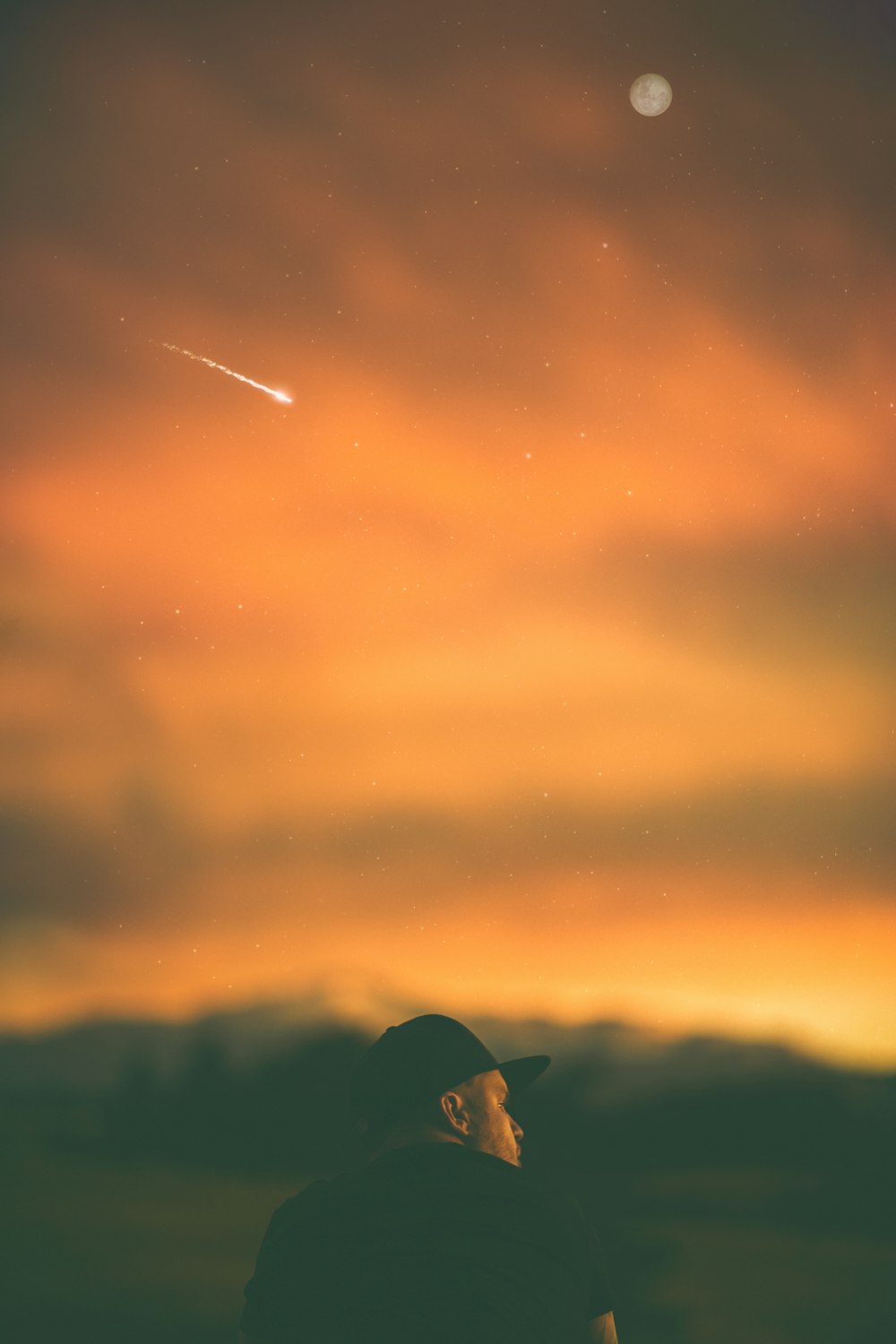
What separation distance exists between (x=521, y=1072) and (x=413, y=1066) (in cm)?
95

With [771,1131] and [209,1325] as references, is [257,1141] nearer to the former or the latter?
[209,1325]

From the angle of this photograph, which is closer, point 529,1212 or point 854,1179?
point 529,1212

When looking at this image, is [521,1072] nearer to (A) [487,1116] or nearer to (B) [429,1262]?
(A) [487,1116]

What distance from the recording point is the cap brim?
3379 millimetres

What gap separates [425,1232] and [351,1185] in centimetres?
19

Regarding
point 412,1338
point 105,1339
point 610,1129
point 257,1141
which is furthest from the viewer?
point 610,1129

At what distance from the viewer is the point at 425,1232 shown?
6.16ft

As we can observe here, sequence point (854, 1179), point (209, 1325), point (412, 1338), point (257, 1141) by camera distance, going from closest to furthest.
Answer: point (412, 1338), point (209, 1325), point (257, 1141), point (854, 1179)

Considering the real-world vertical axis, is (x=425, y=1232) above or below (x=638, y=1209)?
above

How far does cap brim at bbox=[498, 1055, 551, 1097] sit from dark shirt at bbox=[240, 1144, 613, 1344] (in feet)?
4.35

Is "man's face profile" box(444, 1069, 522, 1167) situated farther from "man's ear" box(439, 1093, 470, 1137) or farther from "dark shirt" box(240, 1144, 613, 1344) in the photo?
"dark shirt" box(240, 1144, 613, 1344)

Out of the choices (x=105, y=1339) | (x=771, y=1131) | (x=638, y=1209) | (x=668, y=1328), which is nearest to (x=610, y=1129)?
(x=638, y=1209)

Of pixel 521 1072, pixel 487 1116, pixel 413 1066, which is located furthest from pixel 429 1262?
pixel 521 1072

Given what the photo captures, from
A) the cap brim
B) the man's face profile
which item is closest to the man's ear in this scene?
the man's face profile
